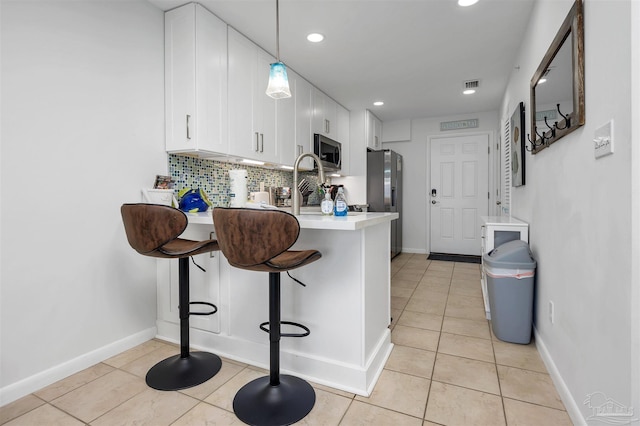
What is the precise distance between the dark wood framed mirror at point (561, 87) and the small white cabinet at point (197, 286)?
6.70ft

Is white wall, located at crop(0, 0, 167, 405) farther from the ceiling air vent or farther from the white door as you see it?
the white door

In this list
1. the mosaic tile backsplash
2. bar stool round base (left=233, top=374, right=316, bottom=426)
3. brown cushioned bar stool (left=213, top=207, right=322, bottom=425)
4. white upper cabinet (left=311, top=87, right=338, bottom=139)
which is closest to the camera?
brown cushioned bar stool (left=213, top=207, right=322, bottom=425)

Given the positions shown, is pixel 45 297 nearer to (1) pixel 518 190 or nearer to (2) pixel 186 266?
(2) pixel 186 266

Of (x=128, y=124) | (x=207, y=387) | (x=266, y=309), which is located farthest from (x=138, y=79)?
(x=207, y=387)

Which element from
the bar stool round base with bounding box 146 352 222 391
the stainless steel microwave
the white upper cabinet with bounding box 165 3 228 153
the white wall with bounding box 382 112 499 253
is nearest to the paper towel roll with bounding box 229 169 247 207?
the white upper cabinet with bounding box 165 3 228 153

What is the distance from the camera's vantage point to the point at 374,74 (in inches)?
144

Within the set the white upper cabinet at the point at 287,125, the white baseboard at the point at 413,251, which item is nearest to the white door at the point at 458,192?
the white baseboard at the point at 413,251

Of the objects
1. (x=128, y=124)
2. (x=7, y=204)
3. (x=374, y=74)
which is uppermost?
(x=374, y=74)

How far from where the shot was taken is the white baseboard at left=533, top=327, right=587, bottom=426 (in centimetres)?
137

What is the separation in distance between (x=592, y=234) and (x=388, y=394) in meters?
1.17

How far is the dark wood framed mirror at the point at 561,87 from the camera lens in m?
1.40

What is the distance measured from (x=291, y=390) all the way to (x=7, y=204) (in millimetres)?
1725

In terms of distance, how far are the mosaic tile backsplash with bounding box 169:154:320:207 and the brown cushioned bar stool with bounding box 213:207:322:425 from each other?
141cm

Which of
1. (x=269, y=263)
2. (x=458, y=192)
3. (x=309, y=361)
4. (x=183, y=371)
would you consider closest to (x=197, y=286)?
(x=183, y=371)
